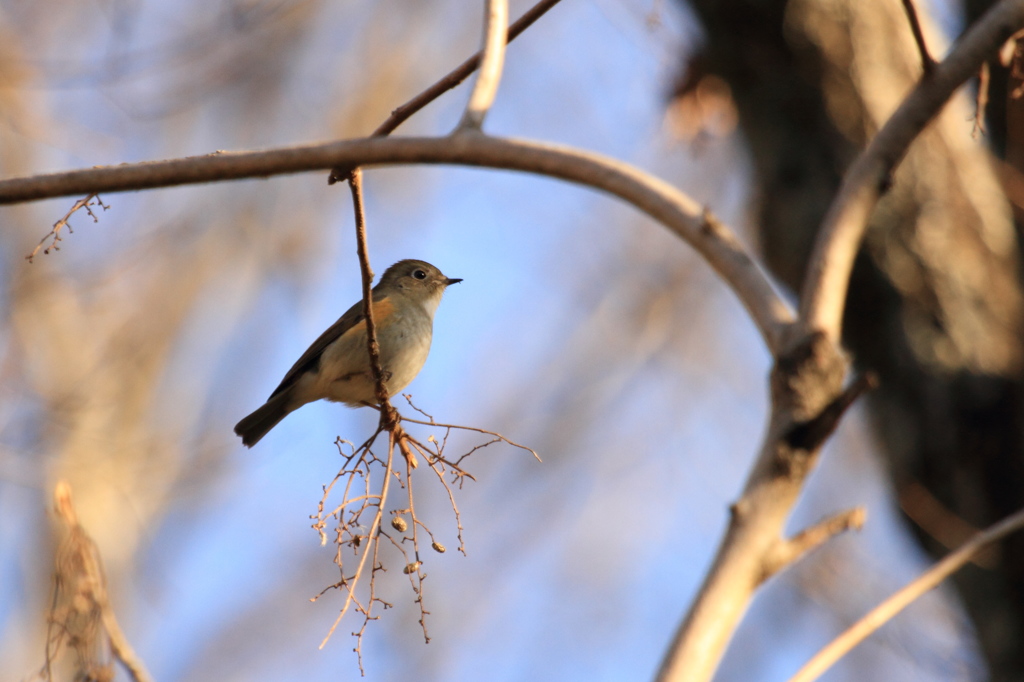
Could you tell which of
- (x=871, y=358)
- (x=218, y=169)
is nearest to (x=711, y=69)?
(x=871, y=358)

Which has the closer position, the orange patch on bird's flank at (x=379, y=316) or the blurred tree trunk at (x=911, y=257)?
the blurred tree trunk at (x=911, y=257)

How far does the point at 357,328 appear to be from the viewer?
5312 millimetres

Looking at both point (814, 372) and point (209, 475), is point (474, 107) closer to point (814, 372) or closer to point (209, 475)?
point (814, 372)

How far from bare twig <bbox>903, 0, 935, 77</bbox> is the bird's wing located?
3.83 metres

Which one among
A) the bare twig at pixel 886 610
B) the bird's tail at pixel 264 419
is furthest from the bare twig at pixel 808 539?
the bird's tail at pixel 264 419

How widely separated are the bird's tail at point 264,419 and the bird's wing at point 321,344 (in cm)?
6

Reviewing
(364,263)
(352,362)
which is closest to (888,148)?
(364,263)

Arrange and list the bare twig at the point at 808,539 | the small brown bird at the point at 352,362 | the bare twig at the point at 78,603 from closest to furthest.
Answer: the bare twig at the point at 808,539, the bare twig at the point at 78,603, the small brown bird at the point at 352,362

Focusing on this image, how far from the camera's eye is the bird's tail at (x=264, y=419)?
541 cm

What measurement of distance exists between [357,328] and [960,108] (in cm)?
353

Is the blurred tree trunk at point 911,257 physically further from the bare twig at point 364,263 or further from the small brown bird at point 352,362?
the bare twig at point 364,263

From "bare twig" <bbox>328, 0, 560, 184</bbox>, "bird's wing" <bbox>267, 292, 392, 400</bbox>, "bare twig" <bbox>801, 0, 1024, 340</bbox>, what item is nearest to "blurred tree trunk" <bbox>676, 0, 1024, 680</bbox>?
"bird's wing" <bbox>267, 292, 392, 400</bbox>

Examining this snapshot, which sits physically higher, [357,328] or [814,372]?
[357,328]

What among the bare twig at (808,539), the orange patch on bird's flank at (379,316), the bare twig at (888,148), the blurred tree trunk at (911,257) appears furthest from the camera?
the orange patch on bird's flank at (379,316)
